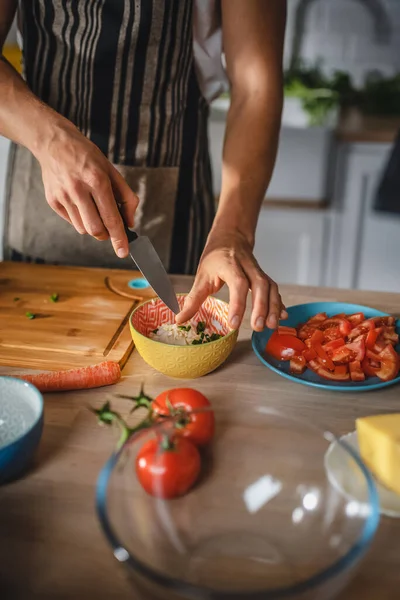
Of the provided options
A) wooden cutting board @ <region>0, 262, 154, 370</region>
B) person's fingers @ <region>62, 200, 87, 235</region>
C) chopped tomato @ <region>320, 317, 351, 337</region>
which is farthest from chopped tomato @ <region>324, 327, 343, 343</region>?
person's fingers @ <region>62, 200, 87, 235</region>

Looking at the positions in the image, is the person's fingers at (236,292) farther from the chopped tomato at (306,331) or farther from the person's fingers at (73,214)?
the person's fingers at (73,214)

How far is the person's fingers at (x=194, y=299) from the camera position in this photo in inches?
37.4

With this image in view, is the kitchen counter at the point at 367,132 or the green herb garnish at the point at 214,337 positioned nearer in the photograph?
the green herb garnish at the point at 214,337

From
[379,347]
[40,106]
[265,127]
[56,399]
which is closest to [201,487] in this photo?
[56,399]

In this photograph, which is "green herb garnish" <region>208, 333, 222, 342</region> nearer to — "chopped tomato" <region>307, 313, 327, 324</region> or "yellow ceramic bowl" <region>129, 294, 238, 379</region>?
"yellow ceramic bowl" <region>129, 294, 238, 379</region>

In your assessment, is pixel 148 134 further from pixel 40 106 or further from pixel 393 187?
pixel 393 187

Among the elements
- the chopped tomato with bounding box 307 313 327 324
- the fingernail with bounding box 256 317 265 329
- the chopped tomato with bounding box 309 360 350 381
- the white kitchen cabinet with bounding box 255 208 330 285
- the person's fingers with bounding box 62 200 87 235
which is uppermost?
the person's fingers with bounding box 62 200 87 235

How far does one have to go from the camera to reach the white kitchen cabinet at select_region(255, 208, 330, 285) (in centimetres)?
253

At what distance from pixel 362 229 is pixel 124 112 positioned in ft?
4.85

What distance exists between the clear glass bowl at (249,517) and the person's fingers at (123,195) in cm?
48

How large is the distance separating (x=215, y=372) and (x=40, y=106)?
0.54 metres

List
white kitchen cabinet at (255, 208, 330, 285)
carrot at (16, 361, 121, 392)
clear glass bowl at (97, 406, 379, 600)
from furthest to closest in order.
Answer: white kitchen cabinet at (255, 208, 330, 285)
carrot at (16, 361, 121, 392)
clear glass bowl at (97, 406, 379, 600)

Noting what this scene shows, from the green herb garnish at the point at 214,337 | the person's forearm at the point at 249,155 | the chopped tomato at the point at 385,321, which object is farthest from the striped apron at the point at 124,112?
the chopped tomato at the point at 385,321

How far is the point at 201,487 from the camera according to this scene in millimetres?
653
